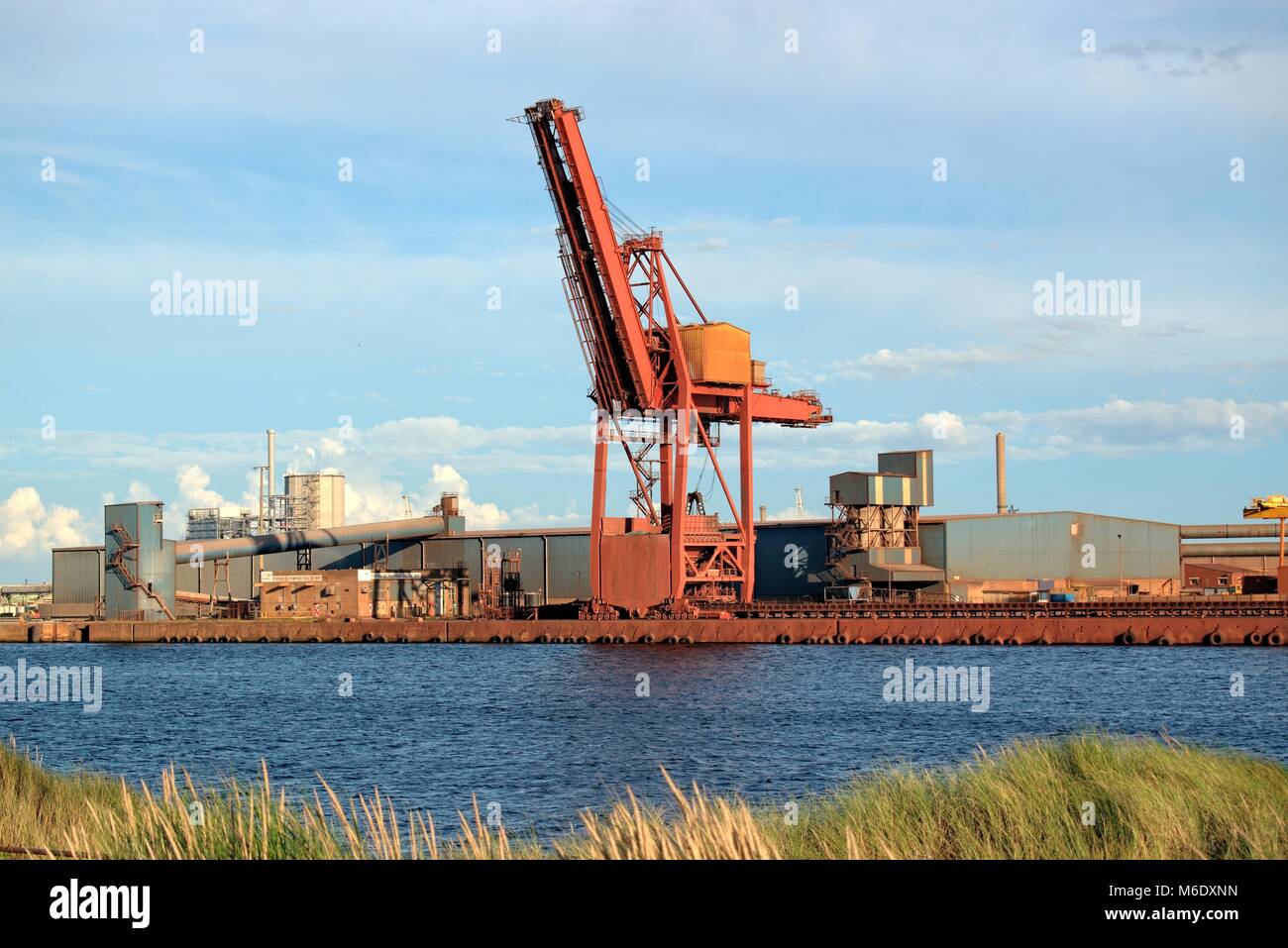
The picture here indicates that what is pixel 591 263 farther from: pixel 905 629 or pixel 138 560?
pixel 138 560

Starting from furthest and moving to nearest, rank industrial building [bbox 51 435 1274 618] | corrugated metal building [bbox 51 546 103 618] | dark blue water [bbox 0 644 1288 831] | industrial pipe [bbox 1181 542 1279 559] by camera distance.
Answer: corrugated metal building [bbox 51 546 103 618] → industrial pipe [bbox 1181 542 1279 559] → industrial building [bbox 51 435 1274 618] → dark blue water [bbox 0 644 1288 831]

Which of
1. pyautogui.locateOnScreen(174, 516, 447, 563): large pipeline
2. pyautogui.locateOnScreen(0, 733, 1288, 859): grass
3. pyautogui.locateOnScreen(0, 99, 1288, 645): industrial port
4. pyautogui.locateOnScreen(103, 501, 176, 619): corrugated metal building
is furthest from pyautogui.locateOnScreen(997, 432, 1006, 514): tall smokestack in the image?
pyautogui.locateOnScreen(0, 733, 1288, 859): grass

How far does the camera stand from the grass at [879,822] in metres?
11.3

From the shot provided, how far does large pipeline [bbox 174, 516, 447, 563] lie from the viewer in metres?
85.5

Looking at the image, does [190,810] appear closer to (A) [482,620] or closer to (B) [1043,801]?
(B) [1043,801]

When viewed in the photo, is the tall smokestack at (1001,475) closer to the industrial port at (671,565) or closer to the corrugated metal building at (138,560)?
the industrial port at (671,565)

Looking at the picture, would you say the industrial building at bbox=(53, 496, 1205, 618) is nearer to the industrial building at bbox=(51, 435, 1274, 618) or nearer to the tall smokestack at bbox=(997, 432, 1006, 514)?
the industrial building at bbox=(51, 435, 1274, 618)

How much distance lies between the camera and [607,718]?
36.8 meters

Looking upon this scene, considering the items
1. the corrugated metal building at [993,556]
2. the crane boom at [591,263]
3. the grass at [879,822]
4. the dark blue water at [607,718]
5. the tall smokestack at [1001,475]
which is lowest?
the dark blue water at [607,718]

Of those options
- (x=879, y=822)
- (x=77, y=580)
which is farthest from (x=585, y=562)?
(x=879, y=822)

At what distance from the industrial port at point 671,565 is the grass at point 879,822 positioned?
141 ft

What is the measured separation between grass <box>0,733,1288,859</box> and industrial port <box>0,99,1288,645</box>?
43125mm

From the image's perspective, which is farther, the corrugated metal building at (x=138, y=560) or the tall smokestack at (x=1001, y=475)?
the tall smokestack at (x=1001, y=475)

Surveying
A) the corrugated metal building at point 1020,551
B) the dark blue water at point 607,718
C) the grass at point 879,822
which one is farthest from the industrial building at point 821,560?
the grass at point 879,822
